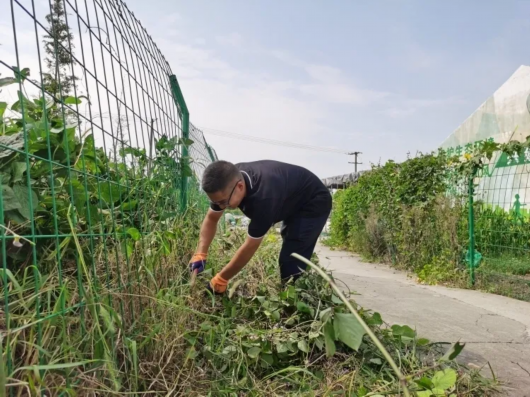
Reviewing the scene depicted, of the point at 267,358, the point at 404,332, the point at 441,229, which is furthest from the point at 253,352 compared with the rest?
the point at 441,229

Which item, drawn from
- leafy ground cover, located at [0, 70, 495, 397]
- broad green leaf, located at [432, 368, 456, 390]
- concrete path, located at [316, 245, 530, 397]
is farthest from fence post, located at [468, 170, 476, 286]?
broad green leaf, located at [432, 368, 456, 390]

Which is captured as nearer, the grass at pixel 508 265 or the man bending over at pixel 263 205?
the man bending over at pixel 263 205

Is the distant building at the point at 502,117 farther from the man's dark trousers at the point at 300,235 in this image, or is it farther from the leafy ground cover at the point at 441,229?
the man's dark trousers at the point at 300,235

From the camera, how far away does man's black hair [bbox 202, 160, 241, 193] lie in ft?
8.00

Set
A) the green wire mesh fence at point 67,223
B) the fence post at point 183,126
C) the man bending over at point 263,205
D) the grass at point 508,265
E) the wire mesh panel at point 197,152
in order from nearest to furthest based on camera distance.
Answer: the green wire mesh fence at point 67,223
the man bending over at point 263,205
the fence post at point 183,126
the wire mesh panel at point 197,152
the grass at point 508,265

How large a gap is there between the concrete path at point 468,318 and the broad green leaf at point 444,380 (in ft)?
2.05

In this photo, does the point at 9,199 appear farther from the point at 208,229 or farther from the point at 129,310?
the point at 208,229

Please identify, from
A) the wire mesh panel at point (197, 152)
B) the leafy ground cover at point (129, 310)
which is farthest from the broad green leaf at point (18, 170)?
the wire mesh panel at point (197, 152)

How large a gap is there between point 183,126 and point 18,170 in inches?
97.6

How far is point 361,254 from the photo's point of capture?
9.52 metres

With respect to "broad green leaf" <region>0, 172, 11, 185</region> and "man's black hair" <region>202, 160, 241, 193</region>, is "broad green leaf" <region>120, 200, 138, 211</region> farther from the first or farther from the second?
"broad green leaf" <region>0, 172, 11, 185</region>

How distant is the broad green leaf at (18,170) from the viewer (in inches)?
56.4

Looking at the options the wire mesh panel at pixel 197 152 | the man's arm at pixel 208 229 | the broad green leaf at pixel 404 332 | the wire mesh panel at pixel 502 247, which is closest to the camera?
the broad green leaf at pixel 404 332

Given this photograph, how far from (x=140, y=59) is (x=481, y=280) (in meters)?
5.02
